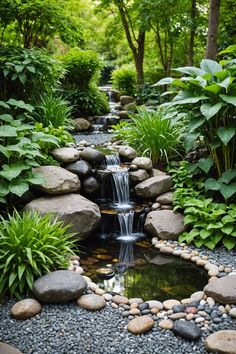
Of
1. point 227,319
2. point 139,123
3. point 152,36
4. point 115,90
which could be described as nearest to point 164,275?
point 227,319

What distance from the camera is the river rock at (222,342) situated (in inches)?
98.3

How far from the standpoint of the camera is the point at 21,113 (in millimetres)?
5590

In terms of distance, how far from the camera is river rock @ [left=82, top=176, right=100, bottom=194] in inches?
203

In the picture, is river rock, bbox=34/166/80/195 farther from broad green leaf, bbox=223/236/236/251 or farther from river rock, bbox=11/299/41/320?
broad green leaf, bbox=223/236/236/251

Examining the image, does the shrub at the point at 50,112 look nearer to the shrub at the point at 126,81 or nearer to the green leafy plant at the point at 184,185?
the green leafy plant at the point at 184,185

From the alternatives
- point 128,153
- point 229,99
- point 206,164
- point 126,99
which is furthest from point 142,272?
point 126,99

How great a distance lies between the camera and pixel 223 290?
10.4 ft

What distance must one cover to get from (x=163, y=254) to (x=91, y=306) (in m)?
1.51

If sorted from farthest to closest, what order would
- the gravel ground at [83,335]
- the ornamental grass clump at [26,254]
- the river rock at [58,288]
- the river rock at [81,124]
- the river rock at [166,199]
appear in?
the river rock at [81,124] → the river rock at [166,199] → the ornamental grass clump at [26,254] → the river rock at [58,288] → the gravel ground at [83,335]

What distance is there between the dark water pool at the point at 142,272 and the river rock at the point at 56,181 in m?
0.75

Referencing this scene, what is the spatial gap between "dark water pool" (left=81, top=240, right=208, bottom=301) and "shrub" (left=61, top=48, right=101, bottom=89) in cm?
536

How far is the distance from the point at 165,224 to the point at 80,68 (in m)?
5.43

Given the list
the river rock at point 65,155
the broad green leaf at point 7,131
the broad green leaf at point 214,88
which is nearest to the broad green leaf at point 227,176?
the broad green leaf at point 214,88

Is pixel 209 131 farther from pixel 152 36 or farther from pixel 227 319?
pixel 152 36
